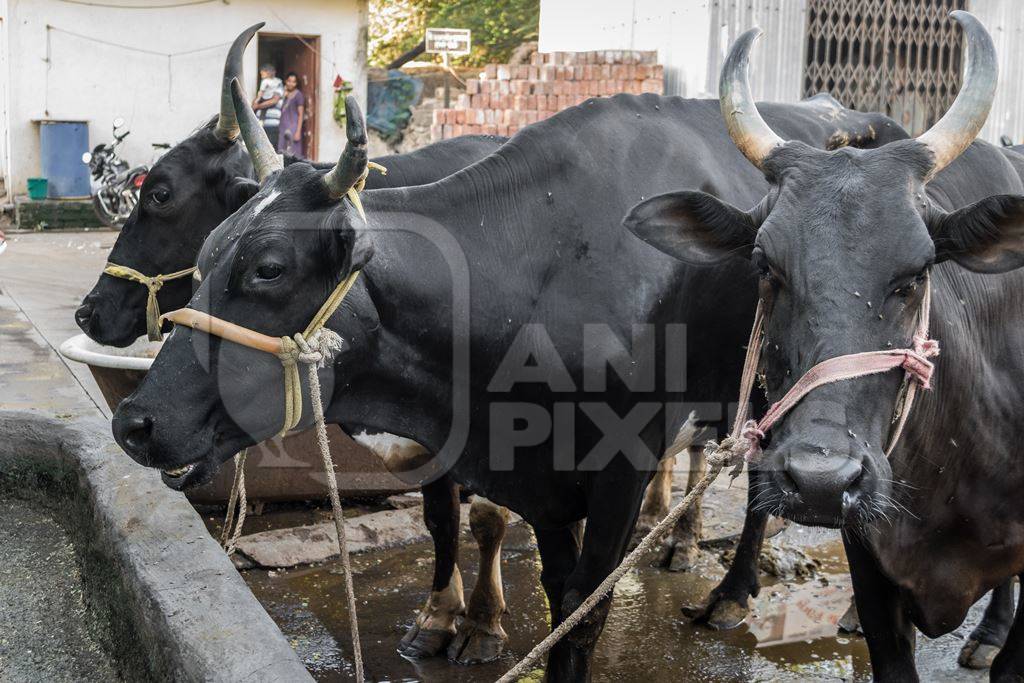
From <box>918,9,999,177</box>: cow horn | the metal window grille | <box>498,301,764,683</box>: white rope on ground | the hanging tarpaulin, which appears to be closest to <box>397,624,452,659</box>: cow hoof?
<box>498,301,764,683</box>: white rope on ground

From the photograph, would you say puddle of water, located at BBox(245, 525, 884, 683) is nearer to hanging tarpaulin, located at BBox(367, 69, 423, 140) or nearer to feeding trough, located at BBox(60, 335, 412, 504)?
feeding trough, located at BBox(60, 335, 412, 504)

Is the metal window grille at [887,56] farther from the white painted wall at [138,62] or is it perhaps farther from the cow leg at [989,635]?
the white painted wall at [138,62]

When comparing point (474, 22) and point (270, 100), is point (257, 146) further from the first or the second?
point (474, 22)

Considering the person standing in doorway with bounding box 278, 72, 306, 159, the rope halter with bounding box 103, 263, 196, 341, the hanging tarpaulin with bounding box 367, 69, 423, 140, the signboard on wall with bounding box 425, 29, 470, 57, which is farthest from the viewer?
the hanging tarpaulin with bounding box 367, 69, 423, 140

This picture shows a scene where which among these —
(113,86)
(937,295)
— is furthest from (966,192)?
(113,86)

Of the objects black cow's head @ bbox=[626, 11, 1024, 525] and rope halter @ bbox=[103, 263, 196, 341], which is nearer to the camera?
black cow's head @ bbox=[626, 11, 1024, 525]

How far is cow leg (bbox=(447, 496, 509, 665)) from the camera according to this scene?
4.23 metres

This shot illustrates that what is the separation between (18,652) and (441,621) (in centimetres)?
142

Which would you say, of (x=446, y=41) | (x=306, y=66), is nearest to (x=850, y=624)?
(x=446, y=41)

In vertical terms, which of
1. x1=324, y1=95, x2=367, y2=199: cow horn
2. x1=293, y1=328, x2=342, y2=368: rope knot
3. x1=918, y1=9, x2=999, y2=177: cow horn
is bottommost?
→ x1=293, y1=328, x2=342, y2=368: rope knot

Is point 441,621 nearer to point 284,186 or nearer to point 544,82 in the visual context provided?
point 284,186

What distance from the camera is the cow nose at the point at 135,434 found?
9.57ft

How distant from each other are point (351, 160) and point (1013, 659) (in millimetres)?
2228

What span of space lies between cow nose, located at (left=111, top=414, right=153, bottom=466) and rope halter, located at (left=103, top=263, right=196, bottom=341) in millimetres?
1583
